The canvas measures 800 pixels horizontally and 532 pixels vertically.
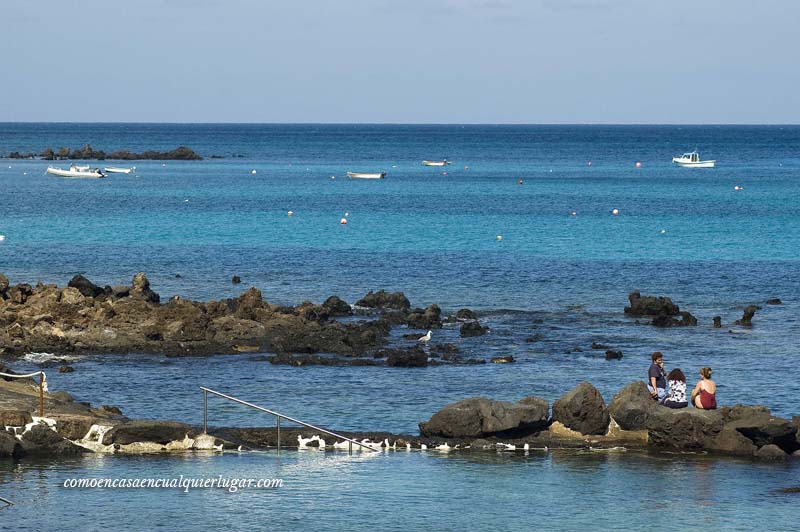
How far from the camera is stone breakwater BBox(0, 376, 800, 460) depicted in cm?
3158

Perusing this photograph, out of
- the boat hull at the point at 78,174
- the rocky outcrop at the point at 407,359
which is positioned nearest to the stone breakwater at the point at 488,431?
the rocky outcrop at the point at 407,359

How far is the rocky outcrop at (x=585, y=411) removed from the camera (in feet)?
110

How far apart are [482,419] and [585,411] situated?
288 cm

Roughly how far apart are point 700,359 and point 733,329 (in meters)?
6.87

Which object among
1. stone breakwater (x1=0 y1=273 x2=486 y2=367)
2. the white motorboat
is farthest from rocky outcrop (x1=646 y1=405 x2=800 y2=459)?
the white motorboat

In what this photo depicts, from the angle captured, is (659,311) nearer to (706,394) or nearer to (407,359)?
(407,359)

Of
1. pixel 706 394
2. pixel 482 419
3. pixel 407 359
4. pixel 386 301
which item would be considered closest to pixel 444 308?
pixel 386 301

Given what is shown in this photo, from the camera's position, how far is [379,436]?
33.6 meters

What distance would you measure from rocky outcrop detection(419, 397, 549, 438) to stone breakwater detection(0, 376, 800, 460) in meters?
0.03

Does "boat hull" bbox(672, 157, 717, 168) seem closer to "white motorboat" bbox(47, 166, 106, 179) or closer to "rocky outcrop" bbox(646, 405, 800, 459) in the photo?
"white motorboat" bbox(47, 166, 106, 179)

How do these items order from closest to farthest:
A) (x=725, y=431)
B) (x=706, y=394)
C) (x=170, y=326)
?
(x=725, y=431) → (x=706, y=394) → (x=170, y=326)

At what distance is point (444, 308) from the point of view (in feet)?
188

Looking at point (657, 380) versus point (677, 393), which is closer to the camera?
point (677, 393)

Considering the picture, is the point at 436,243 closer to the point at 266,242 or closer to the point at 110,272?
the point at 266,242
